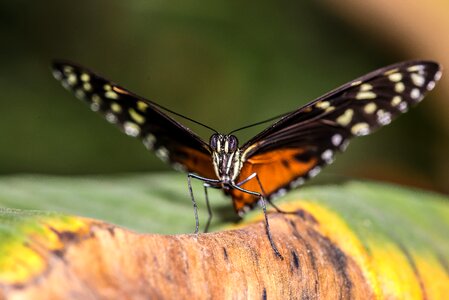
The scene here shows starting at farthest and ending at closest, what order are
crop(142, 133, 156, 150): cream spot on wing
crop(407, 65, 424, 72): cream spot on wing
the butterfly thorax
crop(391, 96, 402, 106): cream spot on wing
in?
1. crop(142, 133, 156, 150): cream spot on wing
2. crop(391, 96, 402, 106): cream spot on wing
3. crop(407, 65, 424, 72): cream spot on wing
4. the butterfly thorax

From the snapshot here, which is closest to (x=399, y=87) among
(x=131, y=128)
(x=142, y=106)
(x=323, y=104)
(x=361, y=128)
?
(x=361, y=128)

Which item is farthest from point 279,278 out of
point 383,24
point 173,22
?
point 173,22

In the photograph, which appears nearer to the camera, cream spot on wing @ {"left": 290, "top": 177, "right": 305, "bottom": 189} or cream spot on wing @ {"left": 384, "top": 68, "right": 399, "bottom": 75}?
cream spot on wing @ {"left": 384, "top": 68, "right": 399, "bottom": 75}

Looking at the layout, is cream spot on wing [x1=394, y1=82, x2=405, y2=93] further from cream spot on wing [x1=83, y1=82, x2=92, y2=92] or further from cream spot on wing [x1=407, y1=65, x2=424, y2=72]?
cream spot on wing [x1=83, y1=82, x2=92, y2=92]

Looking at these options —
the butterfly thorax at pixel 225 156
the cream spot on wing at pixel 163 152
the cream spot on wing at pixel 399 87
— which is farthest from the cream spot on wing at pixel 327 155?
the cream spot on wing at pixel 163 152

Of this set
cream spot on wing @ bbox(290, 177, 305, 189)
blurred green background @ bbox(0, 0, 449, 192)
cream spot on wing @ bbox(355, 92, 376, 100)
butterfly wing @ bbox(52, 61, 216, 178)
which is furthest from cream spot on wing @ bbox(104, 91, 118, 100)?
blurred green background @ bbox(0, 0, 449, 192)

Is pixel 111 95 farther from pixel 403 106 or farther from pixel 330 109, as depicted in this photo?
pixel 403 106

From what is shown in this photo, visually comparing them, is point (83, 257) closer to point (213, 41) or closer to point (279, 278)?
point (279, 278)
